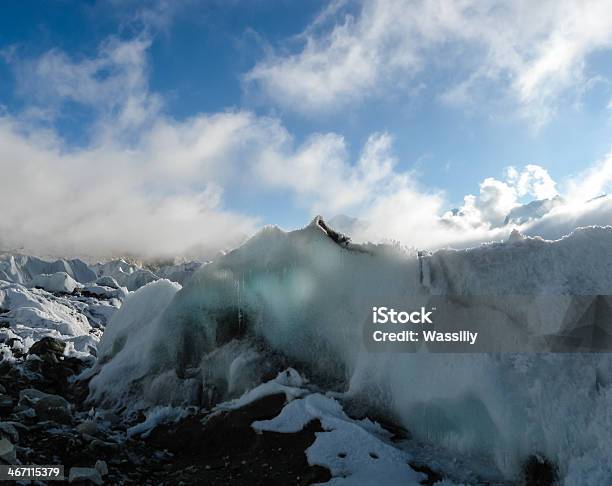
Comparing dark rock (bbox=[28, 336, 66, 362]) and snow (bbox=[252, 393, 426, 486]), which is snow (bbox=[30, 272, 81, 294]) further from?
snow (bbox=[252, 393, 426, 486])

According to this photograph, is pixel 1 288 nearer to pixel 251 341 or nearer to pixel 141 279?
pixel 251 341

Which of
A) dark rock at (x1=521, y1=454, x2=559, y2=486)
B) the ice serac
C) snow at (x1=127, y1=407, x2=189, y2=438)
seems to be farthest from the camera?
snow at (x1=127, y1=407, x2=189, y2=438)

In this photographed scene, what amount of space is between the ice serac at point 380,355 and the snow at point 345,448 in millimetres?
1430

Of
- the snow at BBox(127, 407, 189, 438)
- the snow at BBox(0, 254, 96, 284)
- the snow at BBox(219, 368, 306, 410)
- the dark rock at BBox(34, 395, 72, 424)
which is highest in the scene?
the snow at BBox(0, 254, 96, 284)

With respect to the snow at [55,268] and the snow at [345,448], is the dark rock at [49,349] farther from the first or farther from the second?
the snow at [55,268]

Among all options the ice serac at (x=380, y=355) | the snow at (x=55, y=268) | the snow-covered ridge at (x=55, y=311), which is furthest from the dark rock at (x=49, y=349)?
the snow at (x=55, y=268)

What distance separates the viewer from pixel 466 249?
13.0m

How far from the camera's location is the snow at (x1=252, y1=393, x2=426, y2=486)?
9.55 meters

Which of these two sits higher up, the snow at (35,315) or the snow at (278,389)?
the snow at (35,315)

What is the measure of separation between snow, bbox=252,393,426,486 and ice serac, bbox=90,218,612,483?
1430mm

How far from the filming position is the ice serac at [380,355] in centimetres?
993

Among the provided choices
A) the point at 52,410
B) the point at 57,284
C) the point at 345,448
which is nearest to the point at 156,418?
the point at 52,410

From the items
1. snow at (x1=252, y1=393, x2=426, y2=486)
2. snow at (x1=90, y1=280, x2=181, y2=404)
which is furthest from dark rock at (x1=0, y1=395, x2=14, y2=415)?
snow at (x1=252, y1=393, x2=426, y2=486)

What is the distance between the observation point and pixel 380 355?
13.2 metres
